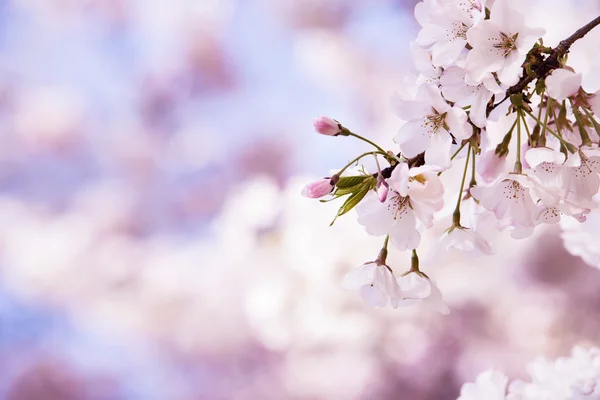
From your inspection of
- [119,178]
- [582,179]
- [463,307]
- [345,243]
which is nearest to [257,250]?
[345,243]

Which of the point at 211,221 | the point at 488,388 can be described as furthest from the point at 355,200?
the point at 211,221

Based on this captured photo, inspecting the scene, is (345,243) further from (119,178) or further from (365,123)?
(119,178)

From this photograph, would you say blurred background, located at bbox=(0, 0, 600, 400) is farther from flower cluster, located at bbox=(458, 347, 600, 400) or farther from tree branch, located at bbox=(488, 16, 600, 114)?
tree branch, located at bbox=(488, 16, 600, 114)

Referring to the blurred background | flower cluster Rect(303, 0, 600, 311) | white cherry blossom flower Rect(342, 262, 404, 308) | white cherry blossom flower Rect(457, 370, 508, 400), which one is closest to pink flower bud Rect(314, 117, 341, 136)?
flower cluster Rect(303, 0, 600, 311)

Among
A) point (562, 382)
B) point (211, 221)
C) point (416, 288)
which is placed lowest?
point (416, 288)

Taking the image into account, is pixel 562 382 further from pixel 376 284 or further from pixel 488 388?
pixel 376 284

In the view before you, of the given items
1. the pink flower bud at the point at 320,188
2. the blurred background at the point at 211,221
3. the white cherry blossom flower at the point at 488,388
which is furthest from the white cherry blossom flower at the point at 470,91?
the blurred background at the point at 211,221

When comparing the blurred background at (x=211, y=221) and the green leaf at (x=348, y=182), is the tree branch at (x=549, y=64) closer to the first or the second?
the green leaf at (x=348, y=182)
